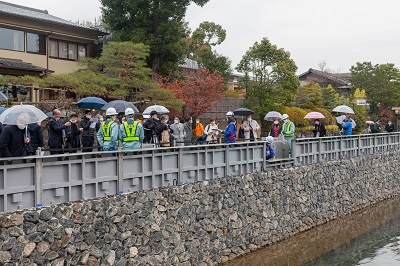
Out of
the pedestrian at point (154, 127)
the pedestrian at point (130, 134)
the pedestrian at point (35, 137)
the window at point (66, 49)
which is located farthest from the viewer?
the window at point (66, 49)

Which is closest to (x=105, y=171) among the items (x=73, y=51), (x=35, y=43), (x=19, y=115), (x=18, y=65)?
(x=19, y=115)

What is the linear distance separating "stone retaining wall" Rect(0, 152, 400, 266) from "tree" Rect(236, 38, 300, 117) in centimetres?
1526

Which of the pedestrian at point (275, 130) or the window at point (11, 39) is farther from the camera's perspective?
Result: the window at point (11, 39)

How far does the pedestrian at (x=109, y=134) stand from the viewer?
1415 centimetres

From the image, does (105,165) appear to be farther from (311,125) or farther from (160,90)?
(311,125)

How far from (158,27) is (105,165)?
81.3ft

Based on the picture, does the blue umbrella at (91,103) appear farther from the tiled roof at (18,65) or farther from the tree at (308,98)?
the tree at (308,98)

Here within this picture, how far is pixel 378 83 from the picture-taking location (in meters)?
61.0

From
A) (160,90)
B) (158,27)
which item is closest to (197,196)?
(160,90)

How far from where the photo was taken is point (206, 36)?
51.3 m

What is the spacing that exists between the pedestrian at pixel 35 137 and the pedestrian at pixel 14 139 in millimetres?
1304

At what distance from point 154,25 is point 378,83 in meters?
34.5

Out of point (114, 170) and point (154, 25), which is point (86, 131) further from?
point (154, 25)

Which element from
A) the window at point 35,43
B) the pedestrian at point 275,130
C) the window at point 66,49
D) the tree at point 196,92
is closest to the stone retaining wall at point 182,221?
the pedestrian at point 275,130
